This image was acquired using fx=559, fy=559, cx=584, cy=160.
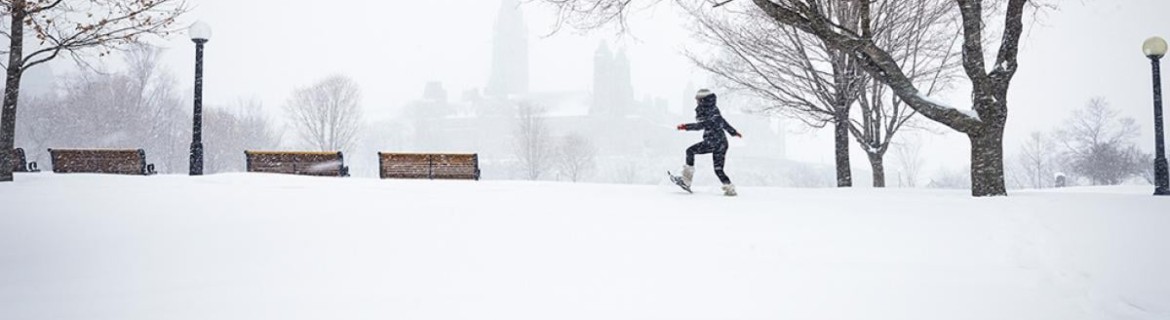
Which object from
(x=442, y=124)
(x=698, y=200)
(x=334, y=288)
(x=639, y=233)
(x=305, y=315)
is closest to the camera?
(x=305, y=315)

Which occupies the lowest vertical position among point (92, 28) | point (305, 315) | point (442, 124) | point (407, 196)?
point (305, 315)

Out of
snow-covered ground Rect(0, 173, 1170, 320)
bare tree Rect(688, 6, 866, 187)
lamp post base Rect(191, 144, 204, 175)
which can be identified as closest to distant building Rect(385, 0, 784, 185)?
bare tree Rect(688, 6, 866, 187)

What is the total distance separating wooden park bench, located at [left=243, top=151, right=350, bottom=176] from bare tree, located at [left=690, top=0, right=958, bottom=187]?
8.61 metres

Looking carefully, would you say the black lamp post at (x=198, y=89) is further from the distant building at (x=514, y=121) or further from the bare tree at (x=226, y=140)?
the distant building at (x=514, y=121)

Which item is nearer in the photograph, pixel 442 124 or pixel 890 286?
pixel 890 286

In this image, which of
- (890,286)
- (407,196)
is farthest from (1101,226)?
(407,196)

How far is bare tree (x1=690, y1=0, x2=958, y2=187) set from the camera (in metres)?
11.8

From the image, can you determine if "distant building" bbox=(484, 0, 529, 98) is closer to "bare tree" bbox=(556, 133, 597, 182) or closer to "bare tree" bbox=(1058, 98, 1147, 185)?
"bare tree" bbox=(556, 133, 597, 182)

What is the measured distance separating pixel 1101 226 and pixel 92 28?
1367 cm

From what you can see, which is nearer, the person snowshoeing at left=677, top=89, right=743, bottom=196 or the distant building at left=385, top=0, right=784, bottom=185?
the person snowshoeing at left=677, top=89, right=743, bottom=196

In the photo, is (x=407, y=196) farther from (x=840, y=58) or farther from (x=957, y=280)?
(x=840, y=58)

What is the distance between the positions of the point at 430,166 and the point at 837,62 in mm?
9062

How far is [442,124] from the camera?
108062mm

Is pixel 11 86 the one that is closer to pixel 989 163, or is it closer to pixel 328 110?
pixel 989 163
